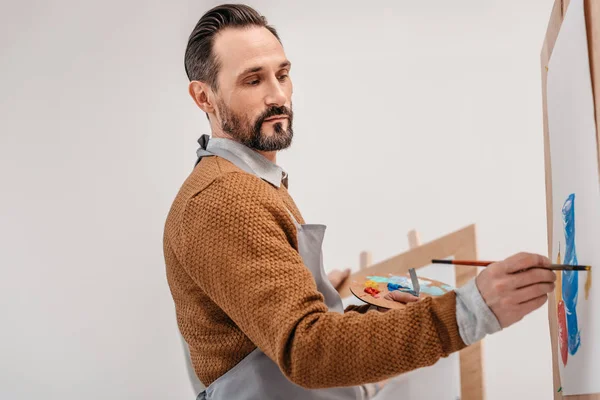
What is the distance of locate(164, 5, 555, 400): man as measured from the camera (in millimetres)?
875

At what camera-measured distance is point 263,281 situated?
3.15ft

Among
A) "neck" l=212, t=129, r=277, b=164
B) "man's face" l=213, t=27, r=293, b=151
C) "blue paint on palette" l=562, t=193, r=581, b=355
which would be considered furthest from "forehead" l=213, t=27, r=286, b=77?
"blue paint on palette" l=562, t=193, r=581, b=355

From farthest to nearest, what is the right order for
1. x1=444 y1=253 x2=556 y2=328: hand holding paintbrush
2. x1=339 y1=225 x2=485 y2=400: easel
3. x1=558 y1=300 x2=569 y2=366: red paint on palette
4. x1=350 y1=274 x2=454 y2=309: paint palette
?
x1=339 y1=225 x2=485 y2=400: easel → x1=350 y1=274 x2=454 y2=309: paint palette → x1=558 y1=300 x2=569 y2=366: red paint on palette → x1=444 y1=253 x2=556 y2=328: hand holding paintbrush

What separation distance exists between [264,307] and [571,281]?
0.46 metres

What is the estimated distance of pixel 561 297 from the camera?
3.75 ft

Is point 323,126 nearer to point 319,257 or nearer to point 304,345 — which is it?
point 319,257

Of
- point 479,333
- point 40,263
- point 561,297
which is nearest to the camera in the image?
point 479,333

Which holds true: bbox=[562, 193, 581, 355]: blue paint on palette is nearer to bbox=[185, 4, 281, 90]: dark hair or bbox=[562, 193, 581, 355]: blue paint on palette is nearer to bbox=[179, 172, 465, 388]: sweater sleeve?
bbox=[179, 172, 465, 388]: sweater sleeve

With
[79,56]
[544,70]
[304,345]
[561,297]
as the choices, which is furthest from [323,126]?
[304,345]

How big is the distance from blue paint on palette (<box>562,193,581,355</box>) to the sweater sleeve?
0.24m

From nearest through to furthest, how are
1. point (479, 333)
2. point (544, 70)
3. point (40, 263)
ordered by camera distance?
point (479, 333)
point (544, 70)
point (40, 263)

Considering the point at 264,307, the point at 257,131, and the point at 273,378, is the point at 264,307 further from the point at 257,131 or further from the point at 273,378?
the point at 257,131

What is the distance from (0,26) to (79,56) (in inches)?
12.9

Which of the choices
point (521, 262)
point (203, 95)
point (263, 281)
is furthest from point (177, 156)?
point (521, 262)
